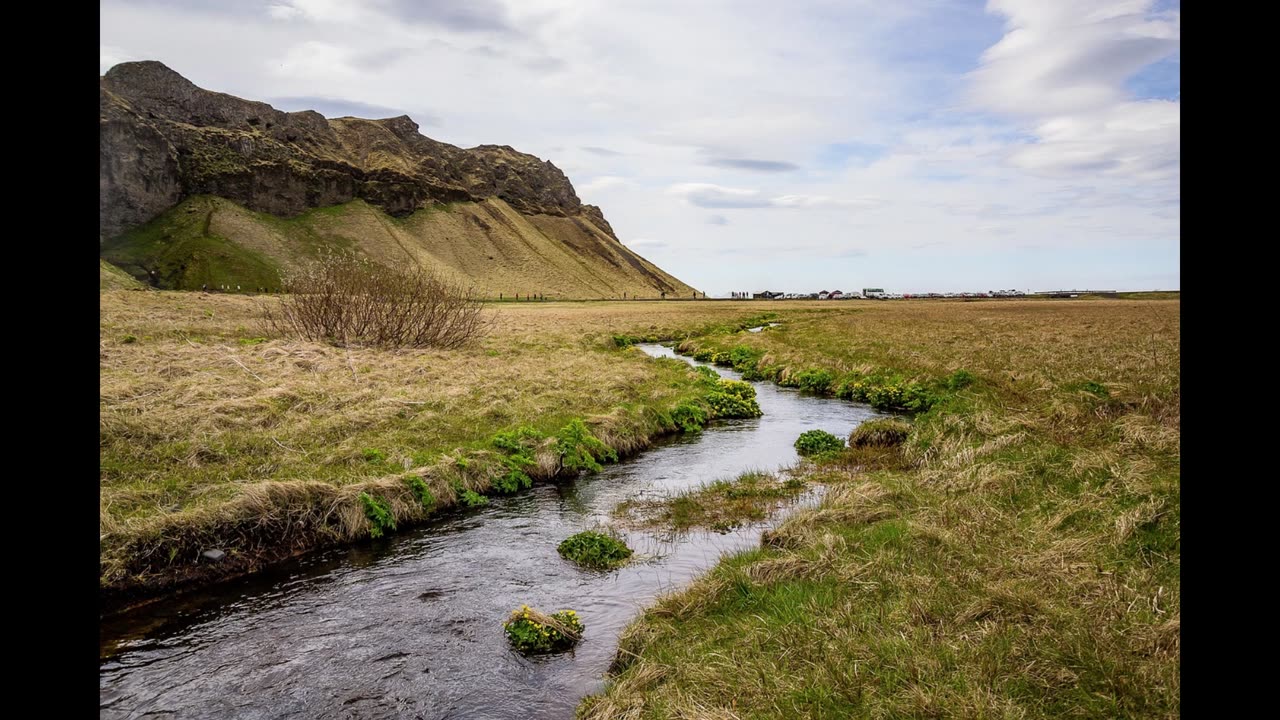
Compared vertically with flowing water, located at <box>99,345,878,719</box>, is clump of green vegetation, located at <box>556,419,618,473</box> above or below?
above

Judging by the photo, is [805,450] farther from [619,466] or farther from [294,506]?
[294,506]

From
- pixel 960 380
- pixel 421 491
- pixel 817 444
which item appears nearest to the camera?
pixel 421 491

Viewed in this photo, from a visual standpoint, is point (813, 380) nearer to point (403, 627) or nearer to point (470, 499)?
point (470, 499)

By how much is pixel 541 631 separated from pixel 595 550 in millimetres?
3071

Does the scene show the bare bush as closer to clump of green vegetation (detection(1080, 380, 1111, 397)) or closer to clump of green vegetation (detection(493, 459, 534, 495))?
clump of green vegetation (detection(493, 459, 534, 495))

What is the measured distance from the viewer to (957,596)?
8.44 metres

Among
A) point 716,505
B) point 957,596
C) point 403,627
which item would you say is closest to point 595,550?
point 403,627

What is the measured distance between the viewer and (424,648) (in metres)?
9.20

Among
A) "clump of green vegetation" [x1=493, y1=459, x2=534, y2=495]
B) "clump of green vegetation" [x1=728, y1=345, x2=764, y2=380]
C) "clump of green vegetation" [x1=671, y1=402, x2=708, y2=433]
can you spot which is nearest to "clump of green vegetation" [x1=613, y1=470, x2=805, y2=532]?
Answer: "clump of green vegetation" [x1=493, y1=459, x2=534, y2=495]

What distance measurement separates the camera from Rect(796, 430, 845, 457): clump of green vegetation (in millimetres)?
19266

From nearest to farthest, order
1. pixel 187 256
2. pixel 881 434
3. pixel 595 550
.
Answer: pixel 595 550
pixel 881 434
pixel 187 256

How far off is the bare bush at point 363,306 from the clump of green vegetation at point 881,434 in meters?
23.6

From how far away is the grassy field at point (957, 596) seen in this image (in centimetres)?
653

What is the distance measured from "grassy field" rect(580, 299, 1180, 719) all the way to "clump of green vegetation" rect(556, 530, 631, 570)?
228 cm
